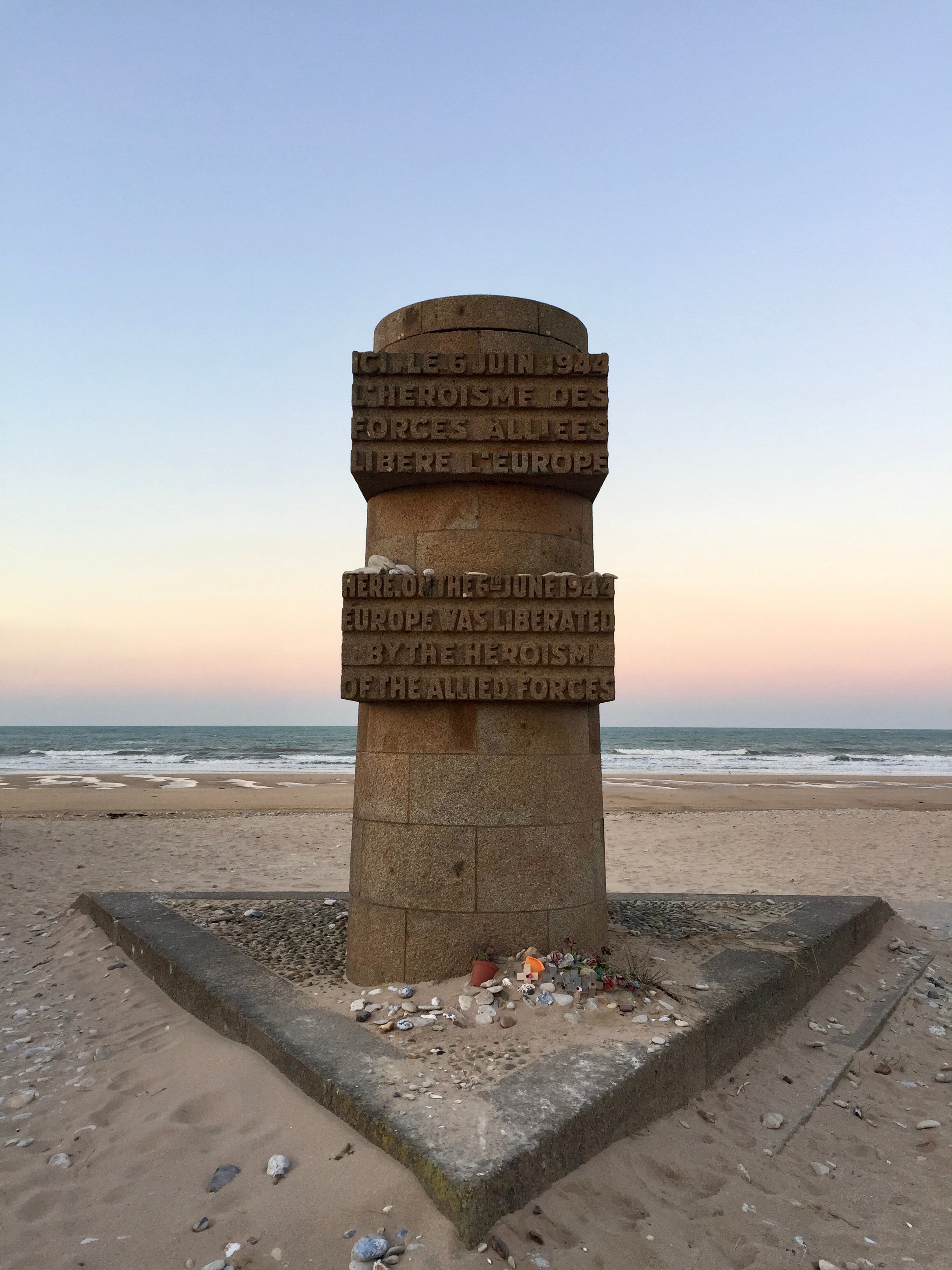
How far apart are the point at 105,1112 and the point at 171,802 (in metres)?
20.0

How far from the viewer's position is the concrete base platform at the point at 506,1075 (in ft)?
11.0

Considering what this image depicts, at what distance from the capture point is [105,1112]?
439cm

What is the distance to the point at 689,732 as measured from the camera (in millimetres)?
100812

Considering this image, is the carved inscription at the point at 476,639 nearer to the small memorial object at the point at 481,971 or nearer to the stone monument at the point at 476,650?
the stone monument at the point at 476,650

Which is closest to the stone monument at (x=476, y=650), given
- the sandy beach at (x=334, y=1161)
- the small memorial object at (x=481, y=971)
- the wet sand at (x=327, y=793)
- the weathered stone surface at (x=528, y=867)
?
the weathered stone surface at (x=528, y=867)

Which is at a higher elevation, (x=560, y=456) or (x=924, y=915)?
(x=560, y=456)

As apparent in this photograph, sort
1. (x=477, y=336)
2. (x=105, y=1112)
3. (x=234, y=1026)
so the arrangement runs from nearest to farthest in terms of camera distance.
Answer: (x=105, y=1112)
(x=234, y=1026)
(x=477, y=336)

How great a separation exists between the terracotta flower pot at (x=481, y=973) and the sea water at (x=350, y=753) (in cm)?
3435

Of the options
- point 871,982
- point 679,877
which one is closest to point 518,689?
point 871,982

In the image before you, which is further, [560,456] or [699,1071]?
[560,456]

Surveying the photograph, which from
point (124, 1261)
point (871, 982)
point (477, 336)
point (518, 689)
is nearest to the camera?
point (124, 1261)

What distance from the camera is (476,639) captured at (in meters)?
5.57

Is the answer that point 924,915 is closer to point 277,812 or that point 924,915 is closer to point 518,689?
point 518,689

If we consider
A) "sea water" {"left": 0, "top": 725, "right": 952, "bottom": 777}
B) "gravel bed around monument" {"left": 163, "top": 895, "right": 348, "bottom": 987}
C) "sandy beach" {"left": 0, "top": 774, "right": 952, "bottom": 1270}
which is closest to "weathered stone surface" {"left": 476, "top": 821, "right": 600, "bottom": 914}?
"gravel bed around monument" {"left": 163, "top": 895, "right": 348, "bottom": 987}
